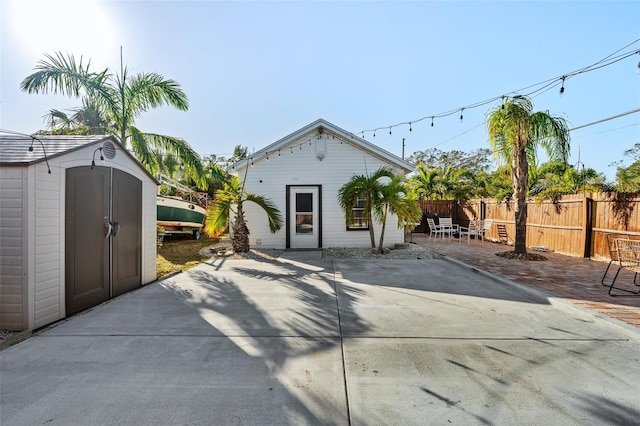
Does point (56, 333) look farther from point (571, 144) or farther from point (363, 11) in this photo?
point (571, 144)

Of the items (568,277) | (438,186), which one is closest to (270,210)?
(568,277)

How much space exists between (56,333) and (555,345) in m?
5.86

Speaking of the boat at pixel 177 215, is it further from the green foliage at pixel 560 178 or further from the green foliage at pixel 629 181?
the green foliage at pixel 629 181

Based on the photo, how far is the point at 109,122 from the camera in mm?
8812

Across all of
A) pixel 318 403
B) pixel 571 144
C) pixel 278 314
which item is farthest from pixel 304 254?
pixel 571 144

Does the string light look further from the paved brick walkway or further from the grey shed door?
the grey shed door

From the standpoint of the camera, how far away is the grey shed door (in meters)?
4.08

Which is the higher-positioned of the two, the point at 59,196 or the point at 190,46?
the point at 190,46

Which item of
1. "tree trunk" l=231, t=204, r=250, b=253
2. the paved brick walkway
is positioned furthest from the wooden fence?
"tree trunk" l=231, t=204, r=250, b=253

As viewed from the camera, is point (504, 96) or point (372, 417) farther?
point (504, 96)

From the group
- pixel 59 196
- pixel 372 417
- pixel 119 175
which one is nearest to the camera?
pixel 372 417

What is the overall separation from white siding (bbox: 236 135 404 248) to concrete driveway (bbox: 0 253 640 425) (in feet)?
19.4

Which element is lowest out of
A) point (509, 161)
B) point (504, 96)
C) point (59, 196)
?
point (59, 196)

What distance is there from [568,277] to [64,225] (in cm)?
927
